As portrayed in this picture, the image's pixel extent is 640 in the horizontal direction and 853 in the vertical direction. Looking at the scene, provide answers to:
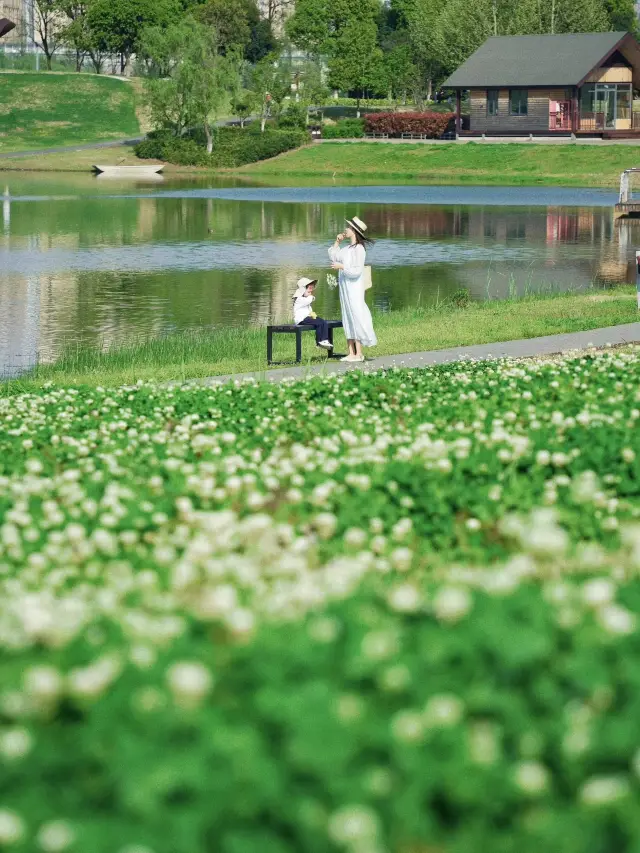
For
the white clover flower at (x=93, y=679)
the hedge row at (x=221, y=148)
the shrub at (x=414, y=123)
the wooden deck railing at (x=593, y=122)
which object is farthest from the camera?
the shrub at (x=414, y=123)

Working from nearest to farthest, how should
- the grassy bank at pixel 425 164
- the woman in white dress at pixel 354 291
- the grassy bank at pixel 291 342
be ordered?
1. the woman in white dress at pixel 354 291
2. the grassy bank at pixel 291 342
3. the grassy bank at pixel 425 164

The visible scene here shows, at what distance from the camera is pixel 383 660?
3605mm

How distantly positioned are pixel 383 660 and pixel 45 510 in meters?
3.79

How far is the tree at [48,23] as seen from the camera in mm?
144125

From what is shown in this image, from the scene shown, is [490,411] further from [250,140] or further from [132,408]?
[250,140]

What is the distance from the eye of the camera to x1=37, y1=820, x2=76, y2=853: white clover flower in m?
2.87

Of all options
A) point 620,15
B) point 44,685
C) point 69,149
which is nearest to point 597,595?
point 44,685

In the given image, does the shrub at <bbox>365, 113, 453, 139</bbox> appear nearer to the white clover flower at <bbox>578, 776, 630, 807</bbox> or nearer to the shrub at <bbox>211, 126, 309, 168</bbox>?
the shrub at <bbox>211, 126, 309, 168</bbox>

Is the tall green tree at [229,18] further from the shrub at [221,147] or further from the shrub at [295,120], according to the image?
the shrub at [221,147]

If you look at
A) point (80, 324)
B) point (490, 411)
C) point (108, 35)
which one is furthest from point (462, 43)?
point (490, 411)

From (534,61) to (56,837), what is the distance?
102693 mm

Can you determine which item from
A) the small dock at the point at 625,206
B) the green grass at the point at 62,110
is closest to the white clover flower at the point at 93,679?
the small dock at the point at 625,206

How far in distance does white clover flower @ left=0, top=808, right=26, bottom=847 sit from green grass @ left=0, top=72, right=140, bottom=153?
343 ft

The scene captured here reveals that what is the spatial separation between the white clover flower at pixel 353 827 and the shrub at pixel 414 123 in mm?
99825
